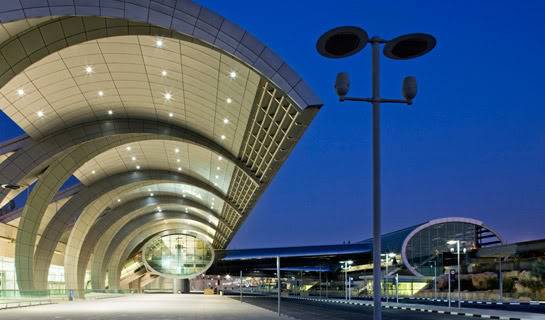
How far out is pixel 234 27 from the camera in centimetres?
2188

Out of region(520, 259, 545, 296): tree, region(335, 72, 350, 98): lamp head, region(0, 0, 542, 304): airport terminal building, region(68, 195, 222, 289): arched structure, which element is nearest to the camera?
region(335, 72, 350, 98): lamp head

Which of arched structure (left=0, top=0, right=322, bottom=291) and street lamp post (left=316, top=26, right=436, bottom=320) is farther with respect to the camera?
arched structure (left=0, top=0, right=322, bottom=291)

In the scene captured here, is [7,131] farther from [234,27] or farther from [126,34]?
[234,27]

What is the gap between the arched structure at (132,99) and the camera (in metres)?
Result: 22.0

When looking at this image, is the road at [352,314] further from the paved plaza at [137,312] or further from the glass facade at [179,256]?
the glass facade at [179,256]

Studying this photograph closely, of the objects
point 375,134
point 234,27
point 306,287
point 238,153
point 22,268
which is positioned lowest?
point 306,287

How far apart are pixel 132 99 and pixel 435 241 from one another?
2916 inches

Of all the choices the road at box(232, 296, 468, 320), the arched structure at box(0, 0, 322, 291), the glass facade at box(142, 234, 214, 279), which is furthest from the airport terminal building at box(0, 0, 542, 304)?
the glass facade at box(142, 234, 214, 279)

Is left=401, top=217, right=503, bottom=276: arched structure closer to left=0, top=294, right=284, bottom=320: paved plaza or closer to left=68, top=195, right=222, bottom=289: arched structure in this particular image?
left=68, top=195, right=222, bottom=289: arched structure

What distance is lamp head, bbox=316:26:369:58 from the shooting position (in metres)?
10.5

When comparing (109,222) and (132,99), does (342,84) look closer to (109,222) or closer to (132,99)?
(132,99)

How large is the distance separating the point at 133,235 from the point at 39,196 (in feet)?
172

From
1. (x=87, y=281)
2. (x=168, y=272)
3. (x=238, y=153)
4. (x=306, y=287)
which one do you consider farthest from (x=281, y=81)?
(x=306, y=287)

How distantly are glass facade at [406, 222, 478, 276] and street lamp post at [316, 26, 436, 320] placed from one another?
90898mm
